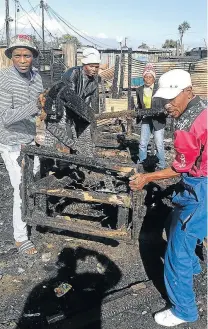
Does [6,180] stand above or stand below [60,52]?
below

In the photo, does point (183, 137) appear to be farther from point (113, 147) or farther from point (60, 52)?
point (60, 52)

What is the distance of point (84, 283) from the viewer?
353 centimetres

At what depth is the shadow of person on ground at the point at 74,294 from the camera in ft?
9.91

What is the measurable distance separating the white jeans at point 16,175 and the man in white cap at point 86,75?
1.29 meters

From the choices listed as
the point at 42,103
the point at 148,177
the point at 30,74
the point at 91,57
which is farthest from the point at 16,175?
the point at 91,57

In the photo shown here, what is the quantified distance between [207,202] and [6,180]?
4.37 meters

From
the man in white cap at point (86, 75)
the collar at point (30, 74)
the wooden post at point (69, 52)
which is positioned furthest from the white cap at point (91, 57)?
the wooden post at point (69, 52)

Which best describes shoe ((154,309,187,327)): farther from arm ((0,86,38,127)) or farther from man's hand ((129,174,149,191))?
arm ((0,86,38,127))

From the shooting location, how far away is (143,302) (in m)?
3.28

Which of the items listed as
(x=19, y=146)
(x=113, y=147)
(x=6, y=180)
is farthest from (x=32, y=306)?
(x=113, y=147)

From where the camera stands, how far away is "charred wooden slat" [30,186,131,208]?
331cm

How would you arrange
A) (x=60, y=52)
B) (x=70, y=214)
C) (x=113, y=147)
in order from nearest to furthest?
(x=70, y=214), (x=113, y=147), (x=60, y=52)

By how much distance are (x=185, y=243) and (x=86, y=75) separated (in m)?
2.82

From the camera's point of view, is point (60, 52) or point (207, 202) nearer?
point (207, 202)
